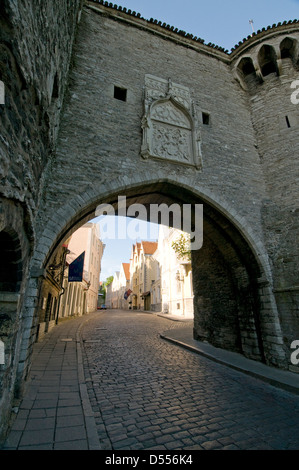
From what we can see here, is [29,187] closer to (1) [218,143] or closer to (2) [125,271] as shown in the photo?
(1) [218,143]

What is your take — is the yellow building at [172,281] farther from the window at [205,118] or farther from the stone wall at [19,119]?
the stone wall at [19,119]

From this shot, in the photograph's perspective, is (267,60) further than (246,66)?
No

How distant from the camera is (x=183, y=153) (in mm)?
6629

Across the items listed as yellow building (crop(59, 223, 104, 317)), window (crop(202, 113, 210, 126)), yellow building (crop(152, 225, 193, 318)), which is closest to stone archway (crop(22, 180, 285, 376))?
window (crop(202, 113, 210, 126))

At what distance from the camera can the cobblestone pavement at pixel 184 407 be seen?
2.68 meters

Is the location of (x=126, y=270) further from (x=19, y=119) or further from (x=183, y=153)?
(x=19, y=119)

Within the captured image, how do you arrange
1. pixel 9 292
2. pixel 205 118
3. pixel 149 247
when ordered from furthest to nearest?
pixel 149 247 < pixel 205 118 < pixel 9 292

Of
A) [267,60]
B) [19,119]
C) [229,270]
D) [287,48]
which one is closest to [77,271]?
[229,270]

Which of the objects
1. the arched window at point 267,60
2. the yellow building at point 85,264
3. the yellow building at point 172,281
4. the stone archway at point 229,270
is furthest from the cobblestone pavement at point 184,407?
the yellow building at point 172,281

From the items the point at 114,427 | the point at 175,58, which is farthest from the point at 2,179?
the point at 175,58

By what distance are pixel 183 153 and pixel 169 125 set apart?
40.6 inches

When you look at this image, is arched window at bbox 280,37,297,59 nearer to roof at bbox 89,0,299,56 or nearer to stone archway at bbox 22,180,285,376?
roof at bbox 89,0,299,56

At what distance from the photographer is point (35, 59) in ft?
8.98

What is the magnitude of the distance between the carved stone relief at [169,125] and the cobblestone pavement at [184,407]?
532 cm
